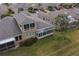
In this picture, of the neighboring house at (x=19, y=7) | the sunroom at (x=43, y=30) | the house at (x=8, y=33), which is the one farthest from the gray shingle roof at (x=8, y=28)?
the sunroom at (x=43, y=30)

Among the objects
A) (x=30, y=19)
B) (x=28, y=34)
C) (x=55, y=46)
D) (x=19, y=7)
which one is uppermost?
(x=19, y=7)

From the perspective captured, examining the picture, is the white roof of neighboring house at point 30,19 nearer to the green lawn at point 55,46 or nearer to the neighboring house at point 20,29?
the neighboring house at point 20,29

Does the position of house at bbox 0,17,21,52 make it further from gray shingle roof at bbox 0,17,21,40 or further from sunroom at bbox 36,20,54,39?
sunroom at bbox 36,20,54,39

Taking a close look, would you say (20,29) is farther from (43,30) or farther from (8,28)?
(43,30)

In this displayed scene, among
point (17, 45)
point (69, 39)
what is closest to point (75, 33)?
→ point (69, 39)

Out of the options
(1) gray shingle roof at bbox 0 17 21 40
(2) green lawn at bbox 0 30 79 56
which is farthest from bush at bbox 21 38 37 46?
(1) gray shingle roof at bbox 0 17 21 40

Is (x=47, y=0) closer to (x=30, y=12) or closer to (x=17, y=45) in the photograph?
(x=30, y=12)

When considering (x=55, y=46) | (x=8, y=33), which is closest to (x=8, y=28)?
(x=8, y=33)
